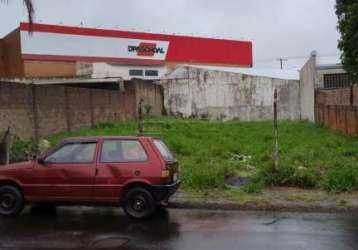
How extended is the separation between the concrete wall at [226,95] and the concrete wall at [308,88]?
99 centimetres

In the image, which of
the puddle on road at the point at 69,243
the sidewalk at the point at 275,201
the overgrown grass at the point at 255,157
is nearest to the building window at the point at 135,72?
the overgrown grass at the point at 255,157

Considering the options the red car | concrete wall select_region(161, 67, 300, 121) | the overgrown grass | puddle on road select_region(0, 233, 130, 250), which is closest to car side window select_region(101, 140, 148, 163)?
the red car

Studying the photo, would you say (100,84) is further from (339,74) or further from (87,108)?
(339,74)

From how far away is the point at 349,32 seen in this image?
2041 cm

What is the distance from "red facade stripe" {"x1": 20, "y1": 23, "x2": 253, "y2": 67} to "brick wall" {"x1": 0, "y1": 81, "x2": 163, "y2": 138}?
1896cm

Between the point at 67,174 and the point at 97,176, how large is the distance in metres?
0.59

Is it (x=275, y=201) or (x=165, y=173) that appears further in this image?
(x=275, y=201)

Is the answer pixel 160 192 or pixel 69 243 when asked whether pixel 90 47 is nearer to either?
pixel 160 192

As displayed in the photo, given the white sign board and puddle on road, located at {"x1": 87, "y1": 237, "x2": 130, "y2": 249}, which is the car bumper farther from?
the white sign board

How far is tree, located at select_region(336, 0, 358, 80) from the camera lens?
790 inches

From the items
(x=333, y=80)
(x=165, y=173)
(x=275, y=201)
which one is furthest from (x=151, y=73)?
(x=165, y=173)

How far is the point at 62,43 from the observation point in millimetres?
50344

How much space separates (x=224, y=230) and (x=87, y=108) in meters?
20.7

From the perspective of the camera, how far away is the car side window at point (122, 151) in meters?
10.1
